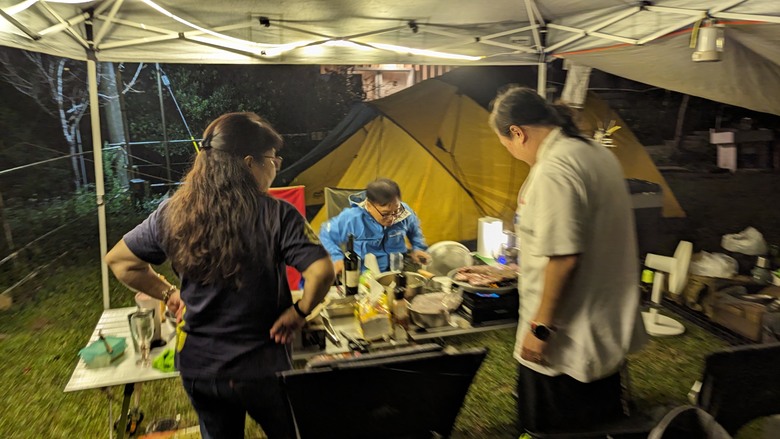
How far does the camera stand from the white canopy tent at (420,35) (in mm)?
3037

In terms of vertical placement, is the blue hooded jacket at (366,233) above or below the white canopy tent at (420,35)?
below

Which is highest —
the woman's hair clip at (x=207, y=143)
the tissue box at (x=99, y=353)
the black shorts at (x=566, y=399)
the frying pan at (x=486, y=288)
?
the woman's hair clip at (x=207, y=143)

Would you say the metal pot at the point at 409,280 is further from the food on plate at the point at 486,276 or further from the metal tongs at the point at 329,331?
the metal tongs at the point at 329,331

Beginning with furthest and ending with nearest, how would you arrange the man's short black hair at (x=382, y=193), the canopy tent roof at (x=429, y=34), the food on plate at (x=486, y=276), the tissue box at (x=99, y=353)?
the man's short black hair at (x=382, y=193), the canopy tent roof at (x=429, y=34), the food on plate at (x=486, y=276), the tissue box at (x=99, y=353)

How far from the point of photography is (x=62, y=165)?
249 inches

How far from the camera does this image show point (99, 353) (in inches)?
76.8

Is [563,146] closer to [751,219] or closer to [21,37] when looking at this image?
[21,37]

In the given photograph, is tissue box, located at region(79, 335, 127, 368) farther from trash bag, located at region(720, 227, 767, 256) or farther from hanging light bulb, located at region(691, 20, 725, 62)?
trash bag, located at region(720, 227, 767, 256)

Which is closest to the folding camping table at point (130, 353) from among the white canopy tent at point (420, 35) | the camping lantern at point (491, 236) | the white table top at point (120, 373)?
the white table top at point (120, 373)

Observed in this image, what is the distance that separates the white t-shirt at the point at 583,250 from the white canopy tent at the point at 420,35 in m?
1.88

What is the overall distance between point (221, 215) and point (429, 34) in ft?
9.68

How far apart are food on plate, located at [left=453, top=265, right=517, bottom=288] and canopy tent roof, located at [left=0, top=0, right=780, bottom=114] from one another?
1.86 meters

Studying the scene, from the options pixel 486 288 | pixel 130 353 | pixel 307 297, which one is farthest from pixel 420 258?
pixel 130 353

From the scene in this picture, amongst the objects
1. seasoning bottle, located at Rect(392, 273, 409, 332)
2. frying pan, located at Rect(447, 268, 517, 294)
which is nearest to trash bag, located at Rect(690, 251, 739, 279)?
frying pan, located at Rect(447, 268, 517, 294)
